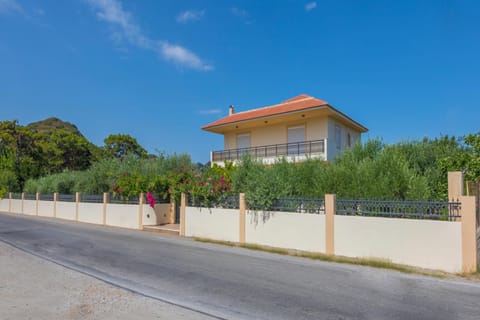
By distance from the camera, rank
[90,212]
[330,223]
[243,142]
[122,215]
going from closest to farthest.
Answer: [330,223] < [122,215] < [90,212] < [243,142]

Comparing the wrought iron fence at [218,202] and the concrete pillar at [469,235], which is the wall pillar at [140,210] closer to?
the wrought iron fence at [218,202]

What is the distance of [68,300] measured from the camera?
5.25m

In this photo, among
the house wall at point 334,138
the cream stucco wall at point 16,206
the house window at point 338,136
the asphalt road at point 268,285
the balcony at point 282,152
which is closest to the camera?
the asphalt road at point 268,285

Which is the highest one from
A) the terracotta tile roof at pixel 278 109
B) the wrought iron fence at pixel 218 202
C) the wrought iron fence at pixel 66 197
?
the terracotta tile roof at pixel 278 109

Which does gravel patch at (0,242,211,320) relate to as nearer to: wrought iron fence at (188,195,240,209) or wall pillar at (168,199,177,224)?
wrought iron fence at (188,195,240,209)

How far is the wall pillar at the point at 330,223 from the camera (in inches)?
379

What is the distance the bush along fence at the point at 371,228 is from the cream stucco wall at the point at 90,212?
10.8 meters

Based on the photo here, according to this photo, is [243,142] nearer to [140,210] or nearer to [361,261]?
[140,210]

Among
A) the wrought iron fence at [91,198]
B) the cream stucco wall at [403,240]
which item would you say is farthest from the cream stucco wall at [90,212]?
the cream stucco wall at [403,240]

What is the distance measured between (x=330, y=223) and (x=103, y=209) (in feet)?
49.0

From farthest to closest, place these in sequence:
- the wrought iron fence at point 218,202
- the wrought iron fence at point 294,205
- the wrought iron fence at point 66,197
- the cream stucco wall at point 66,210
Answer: the wrought iron fence at point 66,197
the cream stucco wall at point 66,210
the wrought iron fence at point 218,202
the wrought iron fence at point 294,205

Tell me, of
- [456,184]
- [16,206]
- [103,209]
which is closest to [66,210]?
[103,209]

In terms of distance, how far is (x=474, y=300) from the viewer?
565 cm

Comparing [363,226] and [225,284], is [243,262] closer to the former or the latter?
[225,284]
